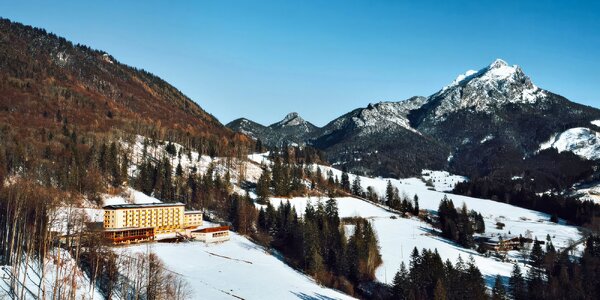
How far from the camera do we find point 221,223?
113312mm

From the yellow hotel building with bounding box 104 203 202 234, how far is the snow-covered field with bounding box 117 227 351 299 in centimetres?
1413

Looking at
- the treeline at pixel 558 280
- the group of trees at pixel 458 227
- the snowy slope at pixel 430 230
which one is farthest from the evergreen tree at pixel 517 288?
the group of trees at pixel 458 227

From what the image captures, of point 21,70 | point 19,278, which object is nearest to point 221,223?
point 19,278

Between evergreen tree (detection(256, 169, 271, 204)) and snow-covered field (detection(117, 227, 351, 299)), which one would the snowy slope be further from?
snow-covered field (detection(117, 227, 351, 299))

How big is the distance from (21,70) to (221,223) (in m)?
137

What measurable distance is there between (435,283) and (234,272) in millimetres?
31588

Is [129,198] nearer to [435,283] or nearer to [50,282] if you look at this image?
[50,282]

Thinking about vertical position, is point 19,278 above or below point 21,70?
below

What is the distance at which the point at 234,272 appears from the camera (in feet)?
246

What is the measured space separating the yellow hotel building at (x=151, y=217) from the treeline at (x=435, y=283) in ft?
169

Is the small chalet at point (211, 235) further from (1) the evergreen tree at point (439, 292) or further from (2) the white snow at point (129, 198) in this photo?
(1) the evergreen tree at point (439, 292)

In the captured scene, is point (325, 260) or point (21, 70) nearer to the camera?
point (325, 260)

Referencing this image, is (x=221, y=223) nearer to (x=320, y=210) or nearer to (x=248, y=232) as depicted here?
(x=248, y=232)

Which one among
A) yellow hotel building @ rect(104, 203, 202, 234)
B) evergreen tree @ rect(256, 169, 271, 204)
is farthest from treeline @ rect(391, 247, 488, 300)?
evergreen tree @ rect(256, 169, 271, 204)
